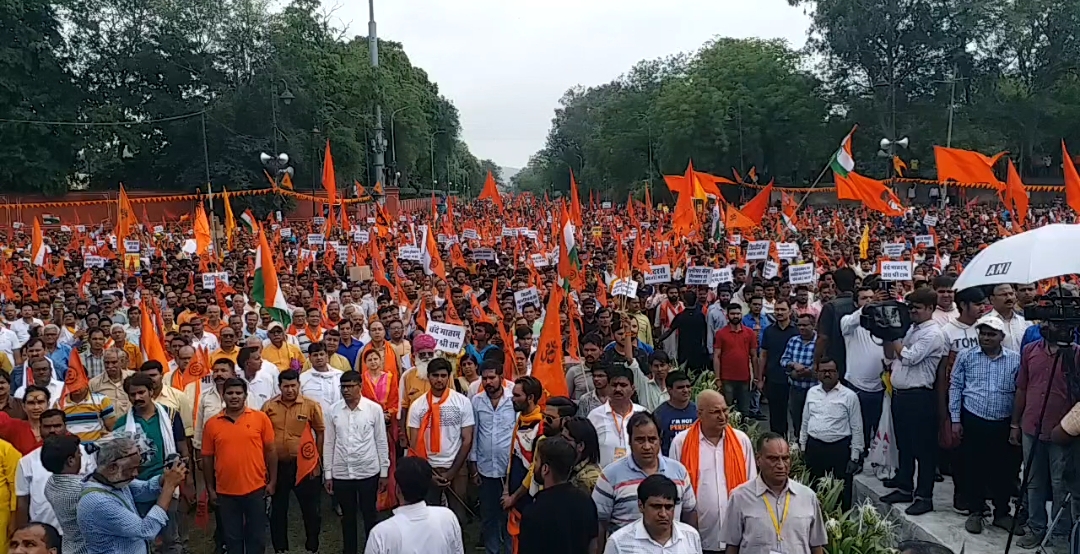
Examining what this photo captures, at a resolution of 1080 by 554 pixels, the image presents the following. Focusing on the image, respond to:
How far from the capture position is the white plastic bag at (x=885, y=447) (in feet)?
22.8

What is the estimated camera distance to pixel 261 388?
676 cm

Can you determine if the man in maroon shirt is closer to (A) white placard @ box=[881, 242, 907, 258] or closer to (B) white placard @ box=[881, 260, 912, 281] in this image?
(B) white placard @ box=[881, 260, 912, 281]

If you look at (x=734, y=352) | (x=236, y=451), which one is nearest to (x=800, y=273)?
(x=734, y=352)

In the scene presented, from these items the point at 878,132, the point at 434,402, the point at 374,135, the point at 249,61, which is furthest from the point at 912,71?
the point at 434,402

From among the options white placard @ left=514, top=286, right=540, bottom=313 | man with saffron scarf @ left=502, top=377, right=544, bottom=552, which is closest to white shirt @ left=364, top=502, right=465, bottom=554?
man with saffron scarf @ left=502, top=377, right=544, bottom=552

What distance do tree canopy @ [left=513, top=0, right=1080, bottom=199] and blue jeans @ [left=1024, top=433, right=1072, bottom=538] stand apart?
4119 centimetres

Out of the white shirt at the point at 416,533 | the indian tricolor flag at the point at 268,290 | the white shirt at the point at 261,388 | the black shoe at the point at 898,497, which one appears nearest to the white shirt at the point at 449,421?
the white shirt at the point at 261,388

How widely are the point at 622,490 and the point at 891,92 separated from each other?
49.1m

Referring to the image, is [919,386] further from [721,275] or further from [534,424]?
[721,275]

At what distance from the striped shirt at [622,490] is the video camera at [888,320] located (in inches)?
107

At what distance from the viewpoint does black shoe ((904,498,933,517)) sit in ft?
20.7

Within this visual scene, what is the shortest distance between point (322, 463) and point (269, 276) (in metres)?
2.77

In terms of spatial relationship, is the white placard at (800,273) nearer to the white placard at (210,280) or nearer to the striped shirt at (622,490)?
the striped shirt at (622,490)

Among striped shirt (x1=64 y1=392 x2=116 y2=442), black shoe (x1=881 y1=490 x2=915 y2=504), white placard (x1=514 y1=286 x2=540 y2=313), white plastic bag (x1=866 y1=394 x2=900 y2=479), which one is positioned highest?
white placard (x1=514 y1=286 x2=540 y2=313)
